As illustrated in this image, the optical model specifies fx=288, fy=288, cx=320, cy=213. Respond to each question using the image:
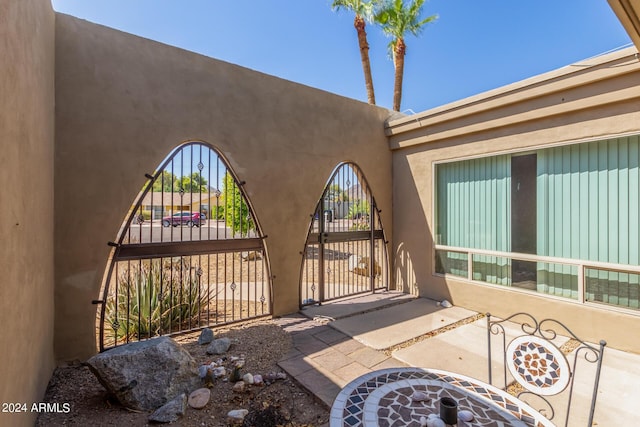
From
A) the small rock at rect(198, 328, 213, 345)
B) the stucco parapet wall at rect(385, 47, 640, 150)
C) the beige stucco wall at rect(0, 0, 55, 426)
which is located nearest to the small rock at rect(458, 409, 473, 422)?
the beige stucco wall at rect(0, 0, 55, 426)

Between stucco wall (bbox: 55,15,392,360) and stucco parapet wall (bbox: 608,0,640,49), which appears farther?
stucco wall (bbox: 55,15,392,360)

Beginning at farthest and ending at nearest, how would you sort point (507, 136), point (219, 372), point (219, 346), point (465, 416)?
point (507, 136) < point (219, 346) < point (219, 372) < point (465, 416)

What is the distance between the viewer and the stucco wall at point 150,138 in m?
3.15

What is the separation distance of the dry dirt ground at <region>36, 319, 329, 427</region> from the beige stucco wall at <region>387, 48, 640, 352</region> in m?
3.42

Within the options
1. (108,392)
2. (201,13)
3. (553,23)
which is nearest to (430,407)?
(108,392)

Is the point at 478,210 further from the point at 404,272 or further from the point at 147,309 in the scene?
the point at 147,309

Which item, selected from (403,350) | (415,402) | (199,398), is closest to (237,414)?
(199,398)

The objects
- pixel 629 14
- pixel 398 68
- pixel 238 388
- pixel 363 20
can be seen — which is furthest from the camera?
pixel 398 68

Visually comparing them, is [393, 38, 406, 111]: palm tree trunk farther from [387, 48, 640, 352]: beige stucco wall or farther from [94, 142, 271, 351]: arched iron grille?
[94, 142, 271, 351]: arched iron grille

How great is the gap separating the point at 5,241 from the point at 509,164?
18.7 ft

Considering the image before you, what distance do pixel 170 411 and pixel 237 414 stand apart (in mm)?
541

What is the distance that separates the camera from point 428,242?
5.50 m

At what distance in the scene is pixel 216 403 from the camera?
8.43 ft

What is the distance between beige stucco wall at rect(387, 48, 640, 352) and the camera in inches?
137
